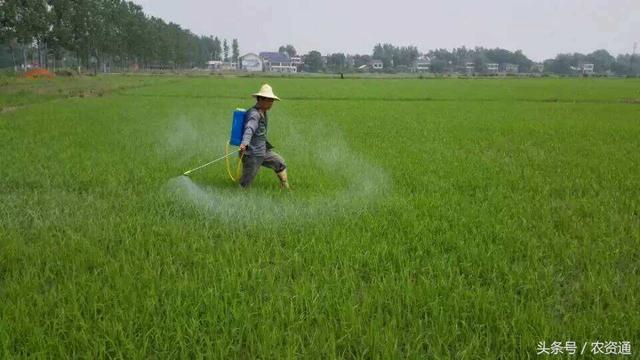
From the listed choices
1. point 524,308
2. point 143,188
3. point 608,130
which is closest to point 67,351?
point 524,308

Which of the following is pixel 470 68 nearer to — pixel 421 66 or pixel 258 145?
pixel 421 66

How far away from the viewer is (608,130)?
10.6 meters

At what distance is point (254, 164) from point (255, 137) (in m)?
0.30

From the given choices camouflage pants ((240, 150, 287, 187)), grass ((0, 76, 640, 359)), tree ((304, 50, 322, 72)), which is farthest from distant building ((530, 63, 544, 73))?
camouflage pants ((240, 150, 287, 187))

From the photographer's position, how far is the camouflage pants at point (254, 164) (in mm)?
5251

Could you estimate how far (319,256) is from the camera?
10.8ft

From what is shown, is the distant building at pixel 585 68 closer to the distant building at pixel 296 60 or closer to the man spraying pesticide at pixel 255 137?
the distant building at pixel 296 60

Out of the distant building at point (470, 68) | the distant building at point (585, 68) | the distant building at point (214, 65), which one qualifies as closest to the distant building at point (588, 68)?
the distant building at point (585, 68)

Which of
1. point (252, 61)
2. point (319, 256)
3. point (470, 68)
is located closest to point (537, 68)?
point (470, 68)

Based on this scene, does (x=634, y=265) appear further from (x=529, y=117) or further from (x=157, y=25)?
(x=157, y=25)

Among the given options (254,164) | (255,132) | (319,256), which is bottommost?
Result: (319,256)

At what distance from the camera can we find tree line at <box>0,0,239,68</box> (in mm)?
37781

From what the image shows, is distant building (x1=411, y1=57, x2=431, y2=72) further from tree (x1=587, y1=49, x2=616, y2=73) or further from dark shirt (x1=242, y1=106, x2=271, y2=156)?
dark shirt (x1=242, y1=106, x2=271, y2=156)

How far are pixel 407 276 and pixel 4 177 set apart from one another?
201 inches
